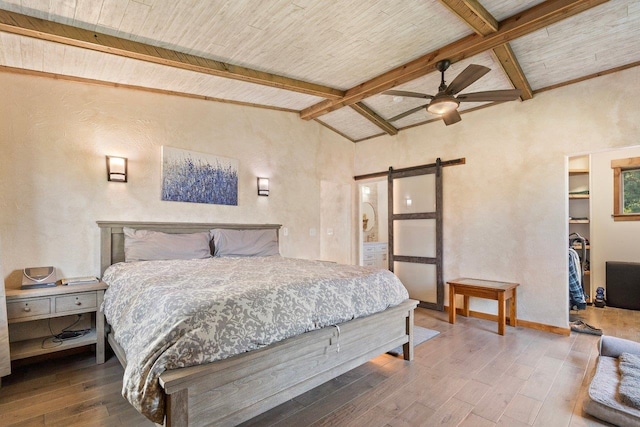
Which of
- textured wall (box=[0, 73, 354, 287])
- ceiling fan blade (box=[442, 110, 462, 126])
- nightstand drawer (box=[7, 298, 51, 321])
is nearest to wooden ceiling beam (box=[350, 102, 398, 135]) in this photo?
textured wall (box=[0, 73, 354, 287])

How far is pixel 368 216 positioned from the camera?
7.30 m

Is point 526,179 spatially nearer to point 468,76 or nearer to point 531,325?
point 531,325

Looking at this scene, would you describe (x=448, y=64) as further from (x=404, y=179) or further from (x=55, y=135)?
(x=55, y=135)

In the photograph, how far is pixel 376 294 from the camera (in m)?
2.56

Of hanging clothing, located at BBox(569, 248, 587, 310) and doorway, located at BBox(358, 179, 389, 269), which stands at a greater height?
doorway, located at BBox(358, 179, 389, 269)

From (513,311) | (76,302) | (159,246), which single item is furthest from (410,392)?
(76,302)

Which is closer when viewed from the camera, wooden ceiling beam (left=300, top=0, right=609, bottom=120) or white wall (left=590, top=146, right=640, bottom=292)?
wooden ceiling beam (left=300, top=0, right=609, bottom=120)

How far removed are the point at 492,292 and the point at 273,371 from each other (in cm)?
293

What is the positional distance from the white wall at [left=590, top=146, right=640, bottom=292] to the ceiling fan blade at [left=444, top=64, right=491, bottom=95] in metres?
3.66

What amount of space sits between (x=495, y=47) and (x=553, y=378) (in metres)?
2.99

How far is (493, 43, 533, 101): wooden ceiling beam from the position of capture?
3.12 m

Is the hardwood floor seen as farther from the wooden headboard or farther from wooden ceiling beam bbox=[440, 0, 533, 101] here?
wooden ceiling beam bbox=[440, 0, 533, 101]

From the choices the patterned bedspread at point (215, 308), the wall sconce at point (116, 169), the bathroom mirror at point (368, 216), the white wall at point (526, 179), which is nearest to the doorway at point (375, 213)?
the bathroom mirror at point (368, 216)

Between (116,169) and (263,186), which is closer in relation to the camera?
(116,169)
